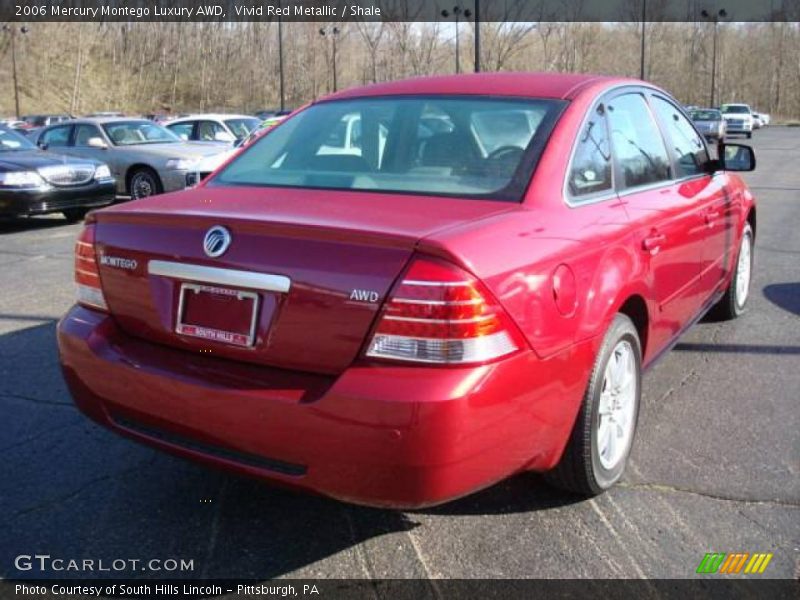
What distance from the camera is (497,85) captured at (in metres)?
3.53

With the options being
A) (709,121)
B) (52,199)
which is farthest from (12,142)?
(709,121)

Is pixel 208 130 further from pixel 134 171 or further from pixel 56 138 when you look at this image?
pixel 134 171

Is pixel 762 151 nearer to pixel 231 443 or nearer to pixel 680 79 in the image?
pixel 231 443

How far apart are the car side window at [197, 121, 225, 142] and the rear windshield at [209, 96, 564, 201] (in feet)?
42.3

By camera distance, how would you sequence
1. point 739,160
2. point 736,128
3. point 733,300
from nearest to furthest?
point 739,160
point 733,300
point 736,128

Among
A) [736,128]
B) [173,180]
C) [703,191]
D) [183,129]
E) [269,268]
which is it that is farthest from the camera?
[736,128]

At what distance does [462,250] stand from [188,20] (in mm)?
70217

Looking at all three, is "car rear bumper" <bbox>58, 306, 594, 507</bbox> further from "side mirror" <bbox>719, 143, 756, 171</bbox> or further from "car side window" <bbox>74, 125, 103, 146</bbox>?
"car side window" <bbox>74, 125, 103, 146</bbox>

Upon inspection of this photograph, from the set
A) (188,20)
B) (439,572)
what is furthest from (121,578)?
(188,20)

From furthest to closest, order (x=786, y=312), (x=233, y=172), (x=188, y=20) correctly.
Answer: (x=188, y=20)
(x=786, y=312)
(x=233, y=172)

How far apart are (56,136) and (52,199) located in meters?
4.02

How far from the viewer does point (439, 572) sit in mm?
2680

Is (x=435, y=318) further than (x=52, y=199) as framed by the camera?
No

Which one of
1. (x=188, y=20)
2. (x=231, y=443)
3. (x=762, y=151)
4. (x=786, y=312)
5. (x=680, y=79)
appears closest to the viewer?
(x=231, y=443)
